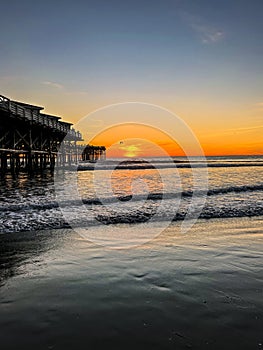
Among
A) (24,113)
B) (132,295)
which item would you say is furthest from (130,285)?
(24,113)

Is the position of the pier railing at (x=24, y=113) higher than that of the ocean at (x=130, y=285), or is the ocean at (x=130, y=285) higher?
the pier railing at (x=24, y=113)

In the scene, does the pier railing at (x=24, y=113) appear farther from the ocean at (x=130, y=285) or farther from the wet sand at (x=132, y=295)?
the wet sand at (x=132, y=295)

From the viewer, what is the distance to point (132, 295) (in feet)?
10.9

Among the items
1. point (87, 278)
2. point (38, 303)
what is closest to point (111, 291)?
point (87, 278)

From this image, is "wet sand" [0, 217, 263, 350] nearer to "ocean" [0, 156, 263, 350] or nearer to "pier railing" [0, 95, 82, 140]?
"ocean" [0, 156, 263, 350]

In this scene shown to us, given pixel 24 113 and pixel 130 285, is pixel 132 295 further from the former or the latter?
pixel 24 113

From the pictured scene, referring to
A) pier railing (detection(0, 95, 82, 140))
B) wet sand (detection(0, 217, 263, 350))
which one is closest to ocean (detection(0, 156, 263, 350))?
wet sand (detection(0, 217, 263, 350))

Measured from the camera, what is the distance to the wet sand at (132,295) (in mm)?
2471

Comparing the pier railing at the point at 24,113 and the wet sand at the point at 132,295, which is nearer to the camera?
the wet sand at the point at 132,295

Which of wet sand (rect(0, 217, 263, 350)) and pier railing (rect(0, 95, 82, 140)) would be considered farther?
pier railing (rect(0, 95, 82, 140))

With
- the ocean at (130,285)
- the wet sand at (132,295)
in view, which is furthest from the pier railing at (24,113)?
the wet sand at (132,295)

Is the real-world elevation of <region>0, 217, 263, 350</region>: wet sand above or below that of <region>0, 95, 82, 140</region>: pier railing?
below

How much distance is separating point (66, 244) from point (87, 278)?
1.90m

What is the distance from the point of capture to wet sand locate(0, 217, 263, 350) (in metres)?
2.47
